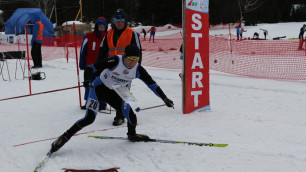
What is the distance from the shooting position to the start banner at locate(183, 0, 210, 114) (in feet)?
17.7

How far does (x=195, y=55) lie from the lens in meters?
5.53

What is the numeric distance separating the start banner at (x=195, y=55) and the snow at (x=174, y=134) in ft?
0.94

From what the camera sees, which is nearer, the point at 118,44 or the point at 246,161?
the point at 246,161

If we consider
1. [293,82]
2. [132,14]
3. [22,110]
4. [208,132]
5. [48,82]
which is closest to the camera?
[208,132]

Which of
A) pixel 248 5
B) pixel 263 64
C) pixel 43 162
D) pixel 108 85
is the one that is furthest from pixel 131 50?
pixel 248 5

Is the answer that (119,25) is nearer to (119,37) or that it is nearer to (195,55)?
(119,37)

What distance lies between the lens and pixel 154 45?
1788 cm

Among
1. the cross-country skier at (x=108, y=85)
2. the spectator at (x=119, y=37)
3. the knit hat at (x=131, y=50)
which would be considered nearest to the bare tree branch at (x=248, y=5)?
the spectator at (x=119, y=37)

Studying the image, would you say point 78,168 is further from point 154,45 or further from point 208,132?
point 154,45

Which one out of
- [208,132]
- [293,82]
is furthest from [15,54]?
[293,82]

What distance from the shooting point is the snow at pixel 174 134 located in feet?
11.6

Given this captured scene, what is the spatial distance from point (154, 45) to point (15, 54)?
29.7ft

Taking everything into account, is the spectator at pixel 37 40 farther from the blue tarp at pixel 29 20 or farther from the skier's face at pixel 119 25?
the blue tarp at pixel 29 20

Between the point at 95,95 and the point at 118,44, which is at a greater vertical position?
the point at 118,44
